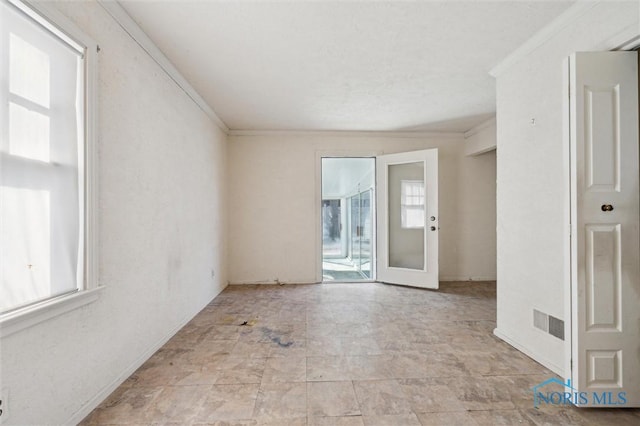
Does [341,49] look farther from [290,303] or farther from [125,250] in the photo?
[290,303]

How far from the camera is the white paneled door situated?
1.58 m

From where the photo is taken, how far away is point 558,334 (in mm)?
1985

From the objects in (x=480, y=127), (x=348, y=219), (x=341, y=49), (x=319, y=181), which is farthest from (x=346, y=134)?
(x=348, y=219)

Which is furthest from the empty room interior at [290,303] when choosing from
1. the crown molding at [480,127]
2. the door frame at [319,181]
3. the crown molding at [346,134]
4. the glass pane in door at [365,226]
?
the glass pane in door at [365,226]

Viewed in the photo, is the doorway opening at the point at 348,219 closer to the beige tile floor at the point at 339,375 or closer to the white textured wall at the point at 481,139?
the white textured wall at the point at 481,139

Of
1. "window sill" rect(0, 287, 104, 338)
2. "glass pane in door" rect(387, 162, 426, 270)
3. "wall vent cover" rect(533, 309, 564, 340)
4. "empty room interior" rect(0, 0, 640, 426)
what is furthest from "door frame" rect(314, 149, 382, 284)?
"window sill" rect(0, 287, 104, 338)

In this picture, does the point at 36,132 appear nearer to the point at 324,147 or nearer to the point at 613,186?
the point at 613,186

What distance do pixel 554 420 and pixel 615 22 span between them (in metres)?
2.28

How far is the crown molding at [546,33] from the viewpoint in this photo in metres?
1.80

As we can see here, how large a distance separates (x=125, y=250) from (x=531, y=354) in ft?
10.1

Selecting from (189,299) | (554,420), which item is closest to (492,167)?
(554,420)

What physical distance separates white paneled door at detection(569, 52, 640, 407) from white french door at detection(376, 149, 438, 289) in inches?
103

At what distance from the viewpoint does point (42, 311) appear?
4.21 feet

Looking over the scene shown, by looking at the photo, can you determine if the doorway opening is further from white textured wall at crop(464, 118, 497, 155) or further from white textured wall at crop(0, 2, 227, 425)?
white textured wall at crop(0, 2, 227, 425)
